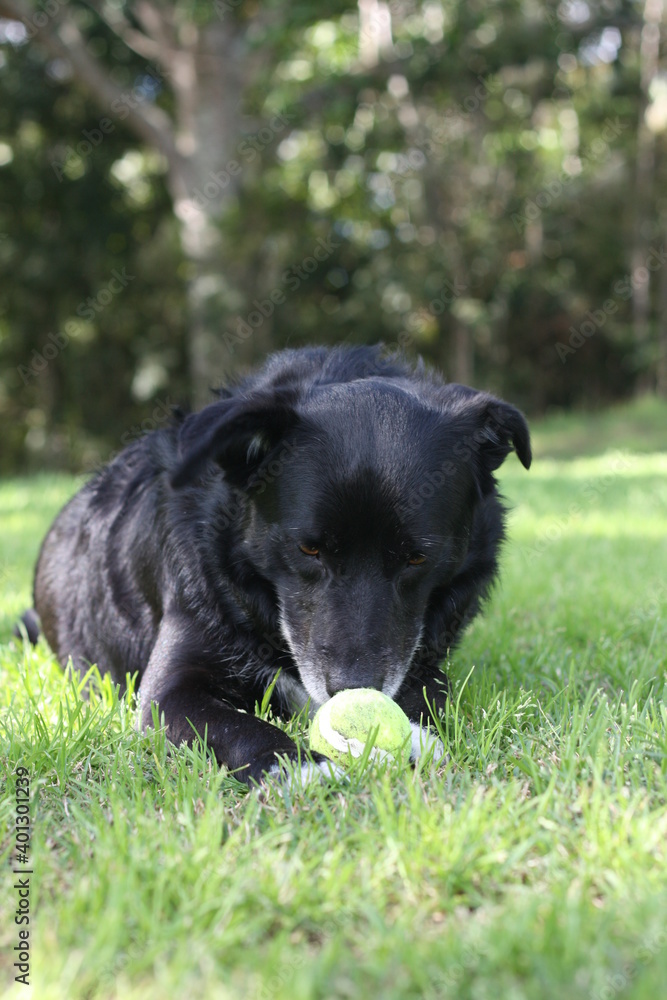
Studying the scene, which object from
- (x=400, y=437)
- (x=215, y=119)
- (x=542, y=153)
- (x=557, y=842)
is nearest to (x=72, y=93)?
(x=215, y=119)

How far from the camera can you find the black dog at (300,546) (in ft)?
9.04

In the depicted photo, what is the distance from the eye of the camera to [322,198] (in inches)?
773

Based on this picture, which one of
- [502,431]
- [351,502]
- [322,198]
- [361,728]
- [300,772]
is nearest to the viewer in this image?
[300,772]

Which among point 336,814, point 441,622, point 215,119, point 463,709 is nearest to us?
point 336,814

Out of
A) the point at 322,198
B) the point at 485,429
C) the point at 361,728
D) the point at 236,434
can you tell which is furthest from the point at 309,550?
the point at 322,198

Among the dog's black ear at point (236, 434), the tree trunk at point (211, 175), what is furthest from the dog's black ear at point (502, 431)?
the tree trunk at point (211, 175)

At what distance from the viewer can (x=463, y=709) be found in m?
3.01

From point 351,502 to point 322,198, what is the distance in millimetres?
18296

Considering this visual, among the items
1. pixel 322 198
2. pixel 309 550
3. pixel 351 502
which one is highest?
pixel 322 198

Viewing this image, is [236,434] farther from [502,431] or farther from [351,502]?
[502,431]

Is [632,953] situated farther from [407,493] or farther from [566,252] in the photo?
[566,252]

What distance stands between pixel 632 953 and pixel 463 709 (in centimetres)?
146

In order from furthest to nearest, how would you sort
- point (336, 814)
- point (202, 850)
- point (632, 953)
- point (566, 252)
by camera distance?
point (566, 252) < point (336, 814) < point (202, 850) < point (632, 953)

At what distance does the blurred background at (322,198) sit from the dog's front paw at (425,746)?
43.0ft
